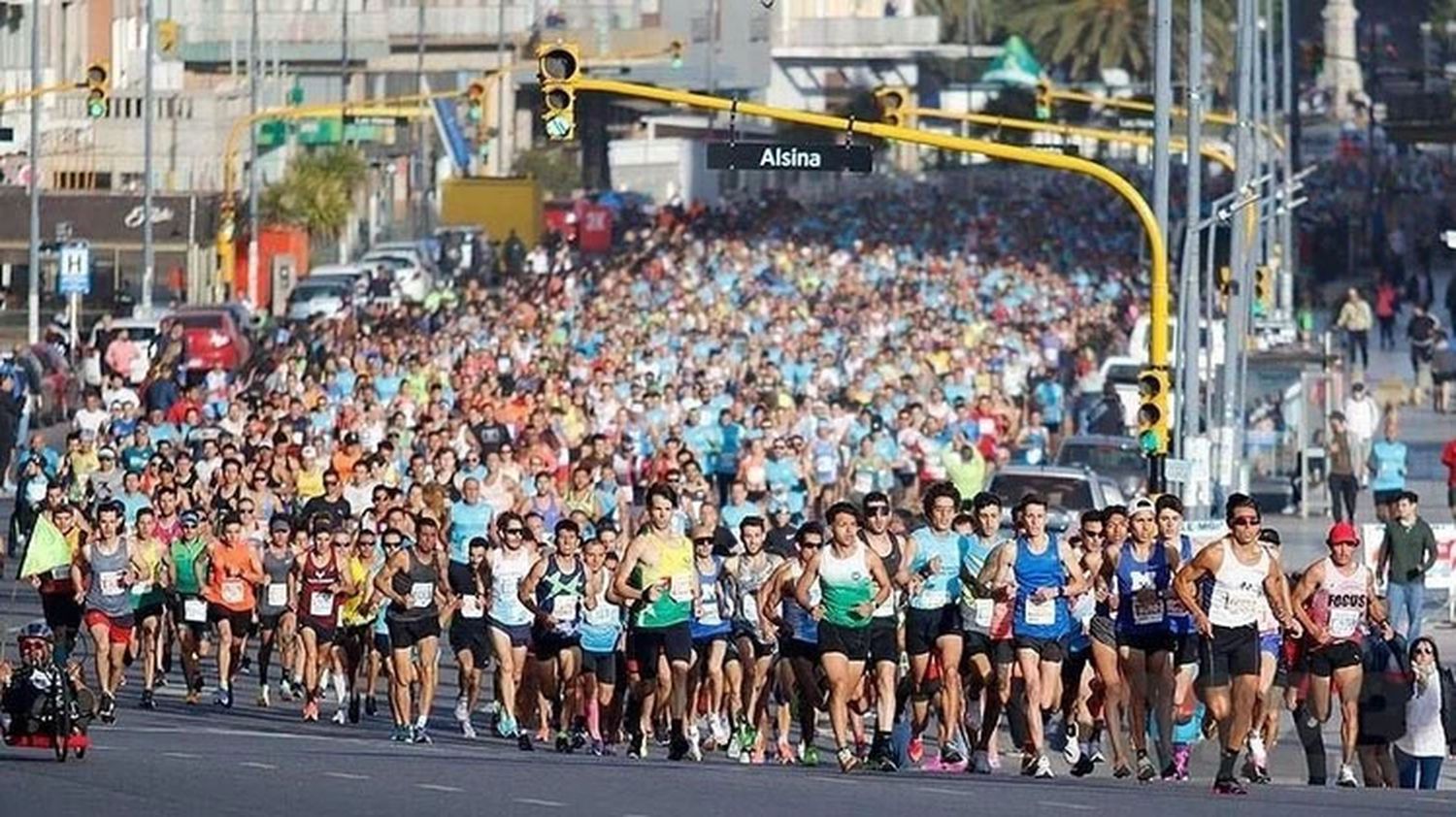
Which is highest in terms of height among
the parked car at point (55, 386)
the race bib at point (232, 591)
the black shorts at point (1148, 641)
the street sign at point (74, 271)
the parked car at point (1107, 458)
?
the street sign at point (74, 271)

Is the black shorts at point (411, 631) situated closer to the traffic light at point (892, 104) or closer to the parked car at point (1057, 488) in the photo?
the parked car at point (1057, 488)

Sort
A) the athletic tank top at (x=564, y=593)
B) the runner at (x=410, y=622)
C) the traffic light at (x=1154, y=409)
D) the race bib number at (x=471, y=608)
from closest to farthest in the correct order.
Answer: the athletic tank top at (x=564, y=593), the runner at (x=410, y=622), the race bib number at (x=471, y=608), the traffic light at (x=1154, y=409)

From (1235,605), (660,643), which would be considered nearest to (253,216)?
(660,643)

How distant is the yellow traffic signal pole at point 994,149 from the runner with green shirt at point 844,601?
21.3 ft

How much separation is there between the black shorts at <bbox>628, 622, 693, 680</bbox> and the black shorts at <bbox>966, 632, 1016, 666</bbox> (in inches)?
72.7

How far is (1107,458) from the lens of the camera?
131 feet

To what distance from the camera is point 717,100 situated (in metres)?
29.3

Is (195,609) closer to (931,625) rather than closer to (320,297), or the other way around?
(931,625)

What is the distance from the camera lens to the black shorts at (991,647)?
22219 mm

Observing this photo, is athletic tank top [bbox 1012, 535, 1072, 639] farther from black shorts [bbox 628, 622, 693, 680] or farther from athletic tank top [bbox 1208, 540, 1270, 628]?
black shorts [bbox 628, 622, 693, 680]

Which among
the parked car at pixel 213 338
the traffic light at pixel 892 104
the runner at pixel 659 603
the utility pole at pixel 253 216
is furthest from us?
the utility pole at pixel 253 216

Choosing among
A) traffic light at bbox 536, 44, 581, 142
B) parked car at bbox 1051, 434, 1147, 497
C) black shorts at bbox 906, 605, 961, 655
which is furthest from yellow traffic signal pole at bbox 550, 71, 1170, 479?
parked car at bbox 1051, 434, 1147, 497

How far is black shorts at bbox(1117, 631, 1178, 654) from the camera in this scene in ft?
69.9

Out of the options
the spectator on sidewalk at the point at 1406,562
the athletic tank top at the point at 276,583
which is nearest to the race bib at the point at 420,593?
the athletic tank top at the point at 276,583
